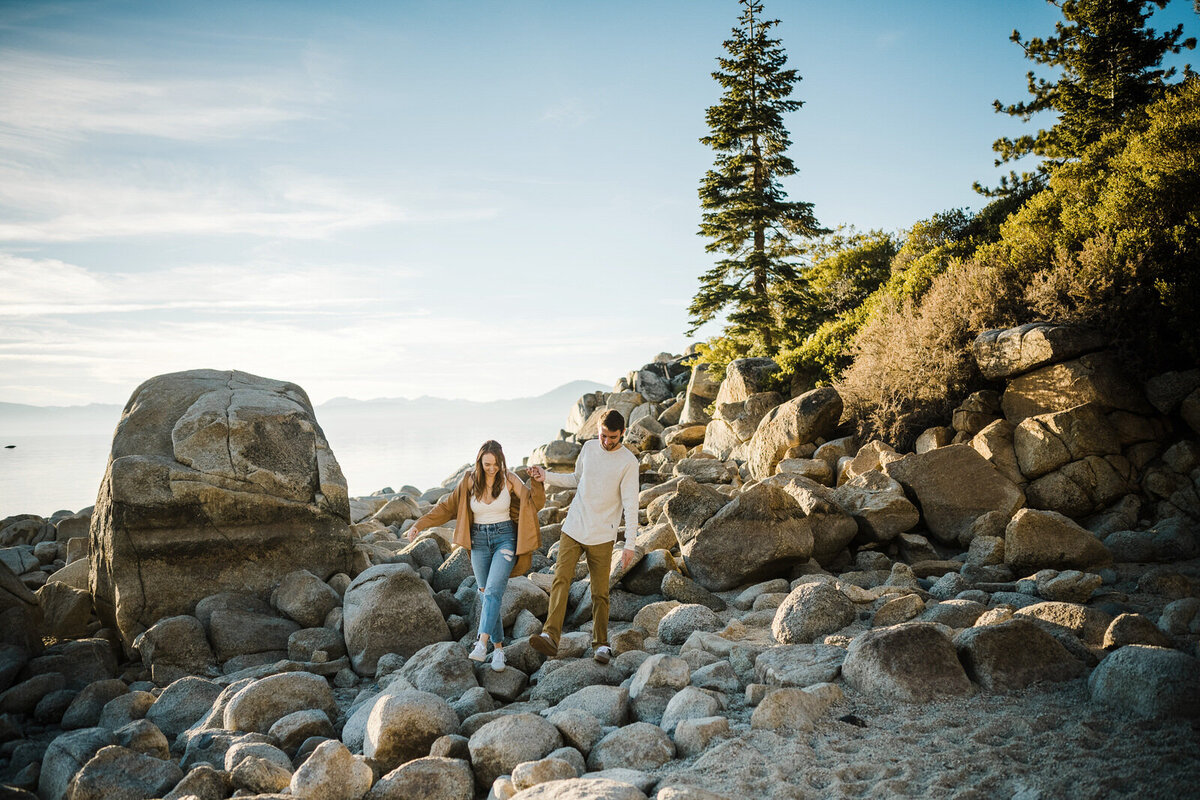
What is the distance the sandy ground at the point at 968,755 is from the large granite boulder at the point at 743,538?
11.5 feet

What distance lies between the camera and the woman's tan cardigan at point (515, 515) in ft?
22.5

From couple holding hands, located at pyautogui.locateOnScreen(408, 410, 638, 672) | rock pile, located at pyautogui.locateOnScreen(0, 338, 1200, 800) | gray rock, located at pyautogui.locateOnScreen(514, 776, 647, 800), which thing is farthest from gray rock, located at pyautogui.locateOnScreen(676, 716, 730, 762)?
couple holding hands, located at pyautogui.locateOnScreen(408, 410, 638, 672)

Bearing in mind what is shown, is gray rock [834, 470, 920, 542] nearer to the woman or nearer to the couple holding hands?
the couple holding hands

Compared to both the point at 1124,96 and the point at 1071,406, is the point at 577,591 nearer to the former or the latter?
the point at 1071,406

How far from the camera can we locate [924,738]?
4.51 meters

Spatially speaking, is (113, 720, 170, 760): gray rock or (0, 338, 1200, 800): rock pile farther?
(113, 720, 170, 760): gray rock

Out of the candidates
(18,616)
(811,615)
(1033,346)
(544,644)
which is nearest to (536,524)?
(544,644)

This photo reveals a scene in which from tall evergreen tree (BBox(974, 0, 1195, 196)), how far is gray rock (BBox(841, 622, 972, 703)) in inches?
713

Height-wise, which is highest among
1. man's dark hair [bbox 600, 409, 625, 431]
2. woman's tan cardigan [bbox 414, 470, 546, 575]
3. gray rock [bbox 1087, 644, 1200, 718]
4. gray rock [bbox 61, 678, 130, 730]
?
man's dark hair [bbox 600, 409, 625, 431]

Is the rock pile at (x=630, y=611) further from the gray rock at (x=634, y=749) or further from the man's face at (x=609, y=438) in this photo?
the man's face at (x=609, y=438)

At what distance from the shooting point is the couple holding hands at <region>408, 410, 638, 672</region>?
6.63 metres

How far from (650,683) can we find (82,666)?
6.08 m

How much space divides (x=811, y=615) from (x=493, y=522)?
310cm

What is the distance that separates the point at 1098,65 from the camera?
63.7 feet
